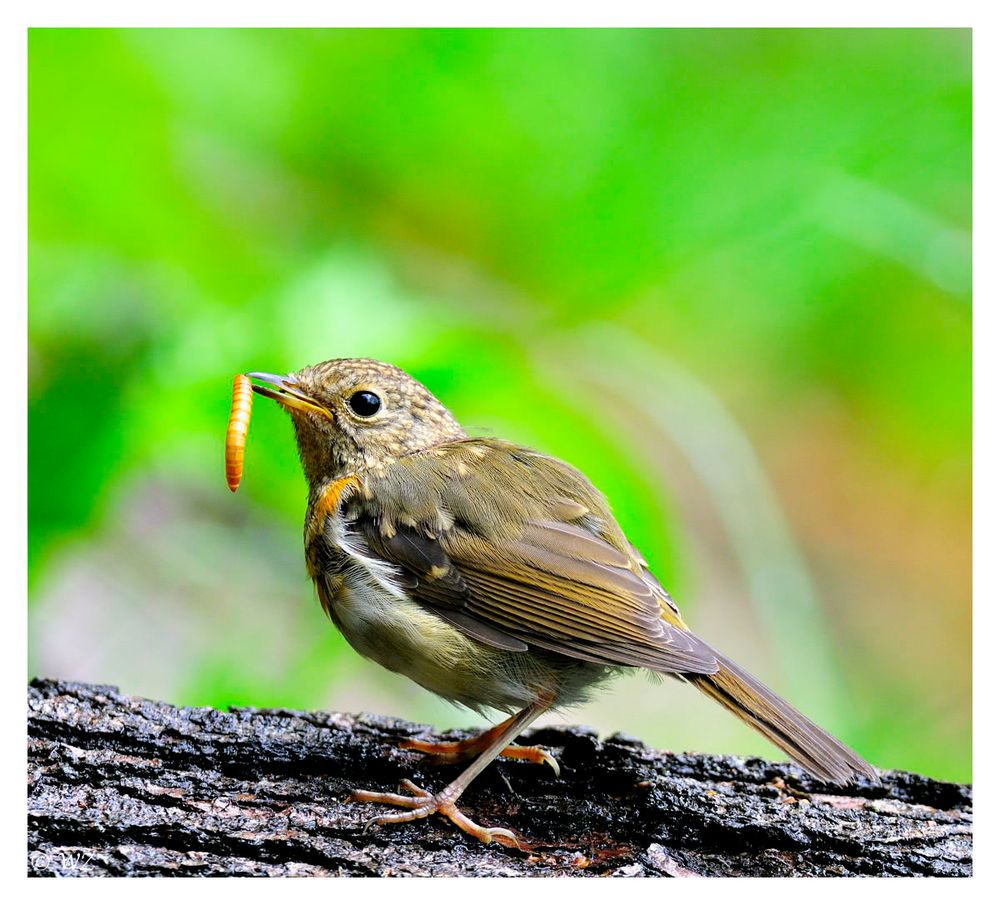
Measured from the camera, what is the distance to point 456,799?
3322 mm

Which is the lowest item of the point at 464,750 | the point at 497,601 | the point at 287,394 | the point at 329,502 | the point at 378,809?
the point at 378,809

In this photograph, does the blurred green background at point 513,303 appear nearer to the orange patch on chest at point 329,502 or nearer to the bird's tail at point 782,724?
the orange patch on chest at point 329,502

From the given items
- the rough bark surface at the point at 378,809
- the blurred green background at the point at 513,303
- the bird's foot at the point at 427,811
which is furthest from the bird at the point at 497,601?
the blurred green background at the point at 513,303

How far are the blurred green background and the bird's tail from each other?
39.8 inches

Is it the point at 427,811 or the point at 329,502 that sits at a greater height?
the point at 329,502

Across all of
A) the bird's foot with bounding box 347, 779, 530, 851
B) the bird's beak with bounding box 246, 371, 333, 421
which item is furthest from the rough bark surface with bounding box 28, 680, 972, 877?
the bird's beak with bounding box 246, 371, 333, 421

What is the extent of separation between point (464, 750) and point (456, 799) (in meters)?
0.41

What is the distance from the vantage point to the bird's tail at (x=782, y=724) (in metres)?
3.18

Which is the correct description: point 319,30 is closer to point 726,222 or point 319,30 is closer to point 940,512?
point 726,222

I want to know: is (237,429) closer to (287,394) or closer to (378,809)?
(287,394)

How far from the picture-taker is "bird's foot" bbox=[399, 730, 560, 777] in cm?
368

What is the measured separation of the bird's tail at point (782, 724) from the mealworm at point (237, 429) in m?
1.52

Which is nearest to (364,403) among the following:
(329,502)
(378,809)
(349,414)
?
(349,414)

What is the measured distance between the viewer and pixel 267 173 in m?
4.62
